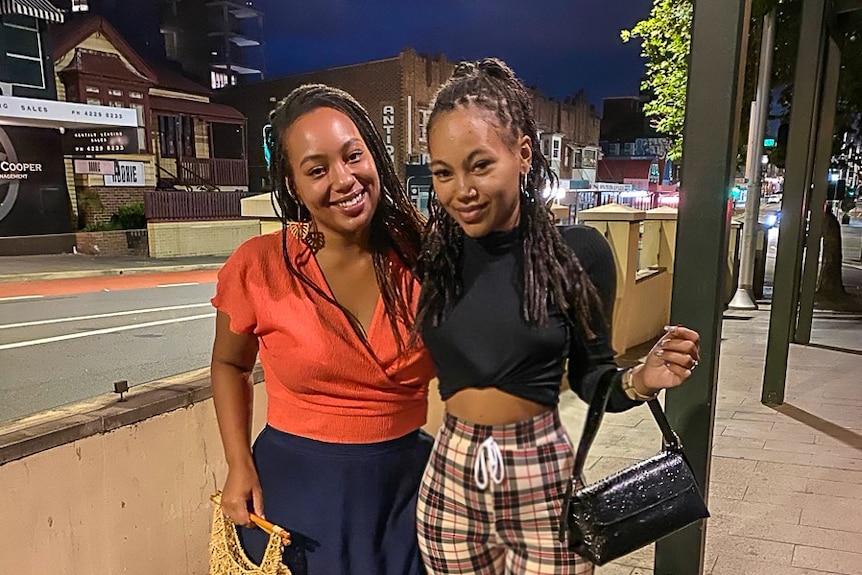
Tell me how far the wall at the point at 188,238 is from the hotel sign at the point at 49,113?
2.33 meters

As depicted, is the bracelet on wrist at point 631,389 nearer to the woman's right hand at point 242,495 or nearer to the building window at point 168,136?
the woman's right hand at point 242,495

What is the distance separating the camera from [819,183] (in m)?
6.23

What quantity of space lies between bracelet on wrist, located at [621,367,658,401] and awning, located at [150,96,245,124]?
17.3m

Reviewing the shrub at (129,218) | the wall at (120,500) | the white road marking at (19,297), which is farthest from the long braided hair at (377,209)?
the shrub at (129,218)

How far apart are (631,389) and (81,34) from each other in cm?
1620

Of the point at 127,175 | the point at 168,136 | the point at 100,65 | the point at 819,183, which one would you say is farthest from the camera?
the point at 168,136

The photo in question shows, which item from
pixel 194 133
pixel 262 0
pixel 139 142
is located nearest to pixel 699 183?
pixel 139 142

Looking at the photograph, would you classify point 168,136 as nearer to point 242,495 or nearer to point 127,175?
point 127,175

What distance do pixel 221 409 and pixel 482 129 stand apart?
0.85 m

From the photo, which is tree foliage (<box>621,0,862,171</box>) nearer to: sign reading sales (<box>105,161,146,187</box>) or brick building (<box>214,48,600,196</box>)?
brick building (<box>214,48,600,196</box>)

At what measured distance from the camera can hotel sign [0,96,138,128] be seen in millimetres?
12078

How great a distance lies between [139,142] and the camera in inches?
597

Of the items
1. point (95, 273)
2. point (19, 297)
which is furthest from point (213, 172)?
point (19, 297)

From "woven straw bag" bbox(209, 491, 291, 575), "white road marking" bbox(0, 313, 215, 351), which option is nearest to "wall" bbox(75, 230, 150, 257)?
"white road marking" bbox(0, 313, 215, 351)
